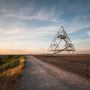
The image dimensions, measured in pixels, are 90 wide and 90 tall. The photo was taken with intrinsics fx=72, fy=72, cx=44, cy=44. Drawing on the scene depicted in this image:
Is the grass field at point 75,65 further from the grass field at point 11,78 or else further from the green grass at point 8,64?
the green grass at point 8,64

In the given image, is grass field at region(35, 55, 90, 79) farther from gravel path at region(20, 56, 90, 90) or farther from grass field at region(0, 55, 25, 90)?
grass field at region(0, 55, 25, 90)

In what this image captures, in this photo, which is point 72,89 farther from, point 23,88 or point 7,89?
point 7,89

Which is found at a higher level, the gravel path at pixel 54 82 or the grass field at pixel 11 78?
the grass field at pixel 11 78

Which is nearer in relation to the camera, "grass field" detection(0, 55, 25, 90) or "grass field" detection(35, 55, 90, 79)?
"grass field" detection(0, 55, 25, 90)

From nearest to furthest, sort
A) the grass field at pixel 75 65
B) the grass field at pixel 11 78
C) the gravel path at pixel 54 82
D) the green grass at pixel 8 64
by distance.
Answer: the grass field at pixel 11 78, the gravel path at pixel 54 82, the grass field at pixel 75 65, the green grass at pixel 8 64

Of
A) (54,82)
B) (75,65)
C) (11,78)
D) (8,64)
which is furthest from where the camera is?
(8,64)

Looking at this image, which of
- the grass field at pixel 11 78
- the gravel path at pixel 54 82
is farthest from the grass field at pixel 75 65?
the grass field at pixel 11 78

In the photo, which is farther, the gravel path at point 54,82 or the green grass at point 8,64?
the green grass at point 8,64

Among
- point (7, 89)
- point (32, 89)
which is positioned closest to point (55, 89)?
point (32, 89)

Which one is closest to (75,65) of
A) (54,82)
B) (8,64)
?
(54,82)

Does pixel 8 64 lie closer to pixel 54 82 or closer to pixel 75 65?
pixel 75 65

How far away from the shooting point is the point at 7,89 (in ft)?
13.0

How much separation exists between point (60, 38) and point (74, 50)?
7.29 metres

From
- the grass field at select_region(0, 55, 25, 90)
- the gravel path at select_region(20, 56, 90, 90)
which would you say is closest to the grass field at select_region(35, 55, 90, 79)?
the gravel path at select_region(20, 56, 90, 90)
